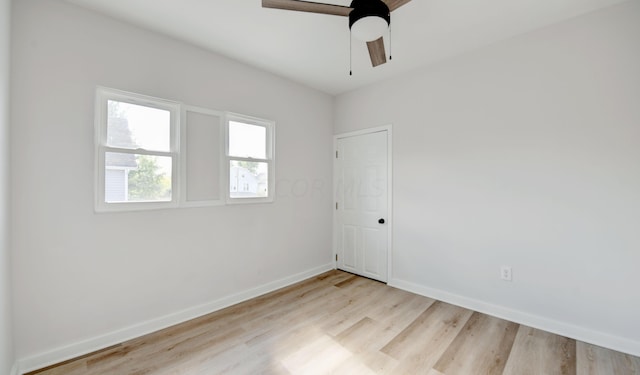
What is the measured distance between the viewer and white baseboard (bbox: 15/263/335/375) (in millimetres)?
1893

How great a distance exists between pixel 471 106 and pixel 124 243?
12.1ft

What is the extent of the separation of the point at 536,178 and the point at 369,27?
2.15 meters

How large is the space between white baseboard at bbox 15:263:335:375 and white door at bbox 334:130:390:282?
123 centimetres

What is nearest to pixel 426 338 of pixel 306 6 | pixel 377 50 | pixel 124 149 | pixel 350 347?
pixel 350 347

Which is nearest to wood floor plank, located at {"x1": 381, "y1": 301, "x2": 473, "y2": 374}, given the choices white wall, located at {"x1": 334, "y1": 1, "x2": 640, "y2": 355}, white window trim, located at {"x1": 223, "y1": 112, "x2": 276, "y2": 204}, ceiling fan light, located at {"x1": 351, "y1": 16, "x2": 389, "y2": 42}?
white wall, located at {"x1": 334, "y1": 1, "x2": 640, "y2": 355}

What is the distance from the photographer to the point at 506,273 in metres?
2.58

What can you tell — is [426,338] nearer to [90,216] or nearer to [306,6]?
[306,6]

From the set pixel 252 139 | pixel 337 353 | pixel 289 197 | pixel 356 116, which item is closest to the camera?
pixel 337 353

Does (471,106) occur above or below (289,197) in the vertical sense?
above

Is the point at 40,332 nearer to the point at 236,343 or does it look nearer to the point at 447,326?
the point at 236,343

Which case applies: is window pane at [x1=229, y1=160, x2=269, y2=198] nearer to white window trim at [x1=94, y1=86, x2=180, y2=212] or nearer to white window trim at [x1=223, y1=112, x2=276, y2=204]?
white window trim at [x1=223, y1=112, x2=276, y2=204]

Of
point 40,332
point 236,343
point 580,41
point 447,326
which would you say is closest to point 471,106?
point 580,41

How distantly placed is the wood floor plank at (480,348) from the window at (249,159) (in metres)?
2.43

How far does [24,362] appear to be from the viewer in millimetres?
1843
